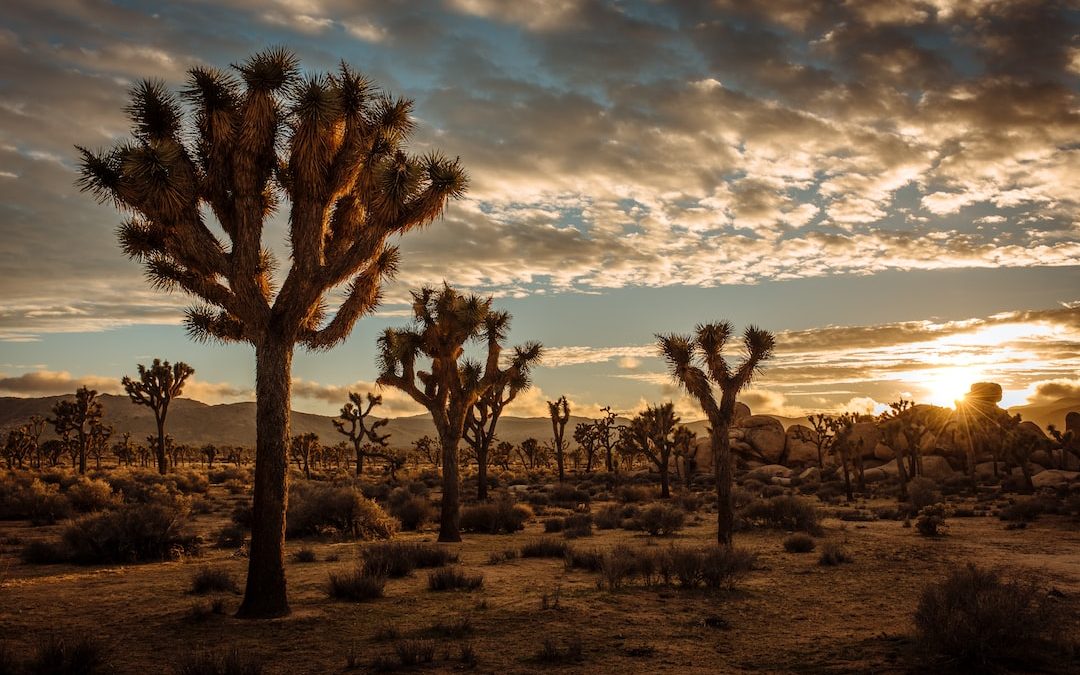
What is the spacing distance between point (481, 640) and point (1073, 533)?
20.3 metres

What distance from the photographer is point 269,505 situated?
975 cm

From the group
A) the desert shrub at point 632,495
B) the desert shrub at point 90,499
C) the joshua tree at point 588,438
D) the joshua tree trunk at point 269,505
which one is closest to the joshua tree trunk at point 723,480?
the joshua tree trunk at point 269,505

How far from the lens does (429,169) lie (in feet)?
37.8

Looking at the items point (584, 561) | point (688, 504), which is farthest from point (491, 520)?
point (688, 504)

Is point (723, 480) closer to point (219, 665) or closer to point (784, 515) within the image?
point (784, 515)

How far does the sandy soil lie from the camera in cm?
780

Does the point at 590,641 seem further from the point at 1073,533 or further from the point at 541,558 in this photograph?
the point at 1073,533

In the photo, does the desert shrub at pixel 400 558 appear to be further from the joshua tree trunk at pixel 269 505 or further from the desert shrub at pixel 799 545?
the desert shrub at pixel 799 545

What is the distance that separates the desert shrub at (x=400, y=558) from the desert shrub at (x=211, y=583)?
90.1 inches

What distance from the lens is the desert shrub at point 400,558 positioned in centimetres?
1252

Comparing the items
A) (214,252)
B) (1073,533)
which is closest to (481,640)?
(214,252)

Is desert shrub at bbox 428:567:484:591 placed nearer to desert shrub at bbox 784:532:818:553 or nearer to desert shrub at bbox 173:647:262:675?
desert shrub at bbox 173:647:262:675

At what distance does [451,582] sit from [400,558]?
191 centimetres

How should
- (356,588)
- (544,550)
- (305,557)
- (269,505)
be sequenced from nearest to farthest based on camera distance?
(269,505)
(356,588)
(305,557)
(544,550)
